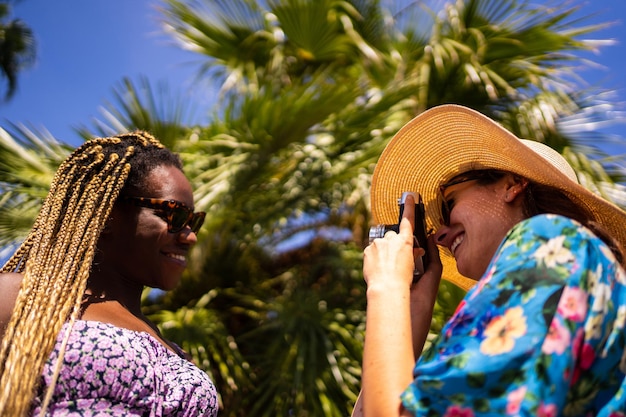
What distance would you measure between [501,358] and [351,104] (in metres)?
3.34

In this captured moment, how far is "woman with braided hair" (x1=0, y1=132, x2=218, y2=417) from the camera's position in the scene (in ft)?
5.04

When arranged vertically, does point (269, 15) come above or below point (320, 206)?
above

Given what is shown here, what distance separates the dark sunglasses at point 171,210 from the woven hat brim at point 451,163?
23.4 inches

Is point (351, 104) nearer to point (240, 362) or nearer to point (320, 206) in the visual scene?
point (320, 206)

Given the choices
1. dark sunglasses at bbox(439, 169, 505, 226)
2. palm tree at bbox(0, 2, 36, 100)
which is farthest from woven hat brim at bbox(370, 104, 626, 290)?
palm tree at bbox(0, 2, 36, 100)

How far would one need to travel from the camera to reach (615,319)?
104cm

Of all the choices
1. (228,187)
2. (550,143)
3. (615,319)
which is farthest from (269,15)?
(615,319)

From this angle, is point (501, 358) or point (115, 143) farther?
point (115, 143)

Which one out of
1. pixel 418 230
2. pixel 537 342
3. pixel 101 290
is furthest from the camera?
pixel 101 290

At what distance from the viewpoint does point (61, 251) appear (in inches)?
69.8

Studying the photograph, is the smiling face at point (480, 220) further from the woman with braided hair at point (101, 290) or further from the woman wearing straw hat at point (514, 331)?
the woman with braided hair at point (101, 290)

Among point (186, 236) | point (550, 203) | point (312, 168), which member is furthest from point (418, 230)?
point (312, 168)

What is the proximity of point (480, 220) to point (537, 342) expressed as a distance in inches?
21.3

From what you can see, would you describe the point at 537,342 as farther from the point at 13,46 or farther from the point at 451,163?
the point at 13,46
